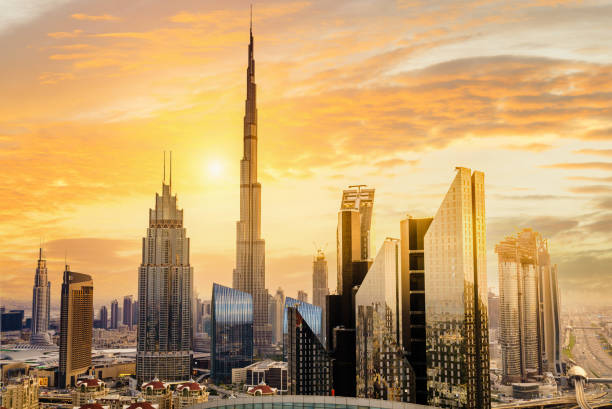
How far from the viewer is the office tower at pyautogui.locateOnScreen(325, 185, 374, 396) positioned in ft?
294

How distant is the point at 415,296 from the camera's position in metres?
77.9

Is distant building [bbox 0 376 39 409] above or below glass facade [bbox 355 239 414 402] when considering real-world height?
below

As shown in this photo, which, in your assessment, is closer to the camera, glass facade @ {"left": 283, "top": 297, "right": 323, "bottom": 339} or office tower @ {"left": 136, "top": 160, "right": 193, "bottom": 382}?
glass facade @ {"left": 283, "top": 297, "right": 323, "bottom": 339}

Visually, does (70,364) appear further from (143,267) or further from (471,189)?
(471,189)

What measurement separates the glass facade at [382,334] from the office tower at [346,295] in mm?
6819

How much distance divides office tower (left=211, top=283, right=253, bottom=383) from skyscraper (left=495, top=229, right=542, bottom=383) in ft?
219

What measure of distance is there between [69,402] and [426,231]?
8802 centimetres

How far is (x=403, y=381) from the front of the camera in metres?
75.7

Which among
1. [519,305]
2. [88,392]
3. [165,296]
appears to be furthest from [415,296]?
[165,296]

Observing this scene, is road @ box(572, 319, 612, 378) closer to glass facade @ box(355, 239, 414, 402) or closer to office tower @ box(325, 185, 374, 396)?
office tower @ box(325, 185, 374, 396)

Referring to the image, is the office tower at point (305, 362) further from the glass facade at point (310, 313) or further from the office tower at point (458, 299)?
the glass facade at point (310, 313)

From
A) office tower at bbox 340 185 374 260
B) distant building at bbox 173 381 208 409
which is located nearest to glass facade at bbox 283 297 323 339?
office tower at bbox 340 185 374 260

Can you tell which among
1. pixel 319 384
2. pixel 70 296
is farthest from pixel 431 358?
pixel 70 296

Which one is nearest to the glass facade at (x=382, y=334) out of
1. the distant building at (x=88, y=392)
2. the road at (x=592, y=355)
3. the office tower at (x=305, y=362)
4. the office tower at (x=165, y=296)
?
the office tower at (x=305, y=362)
